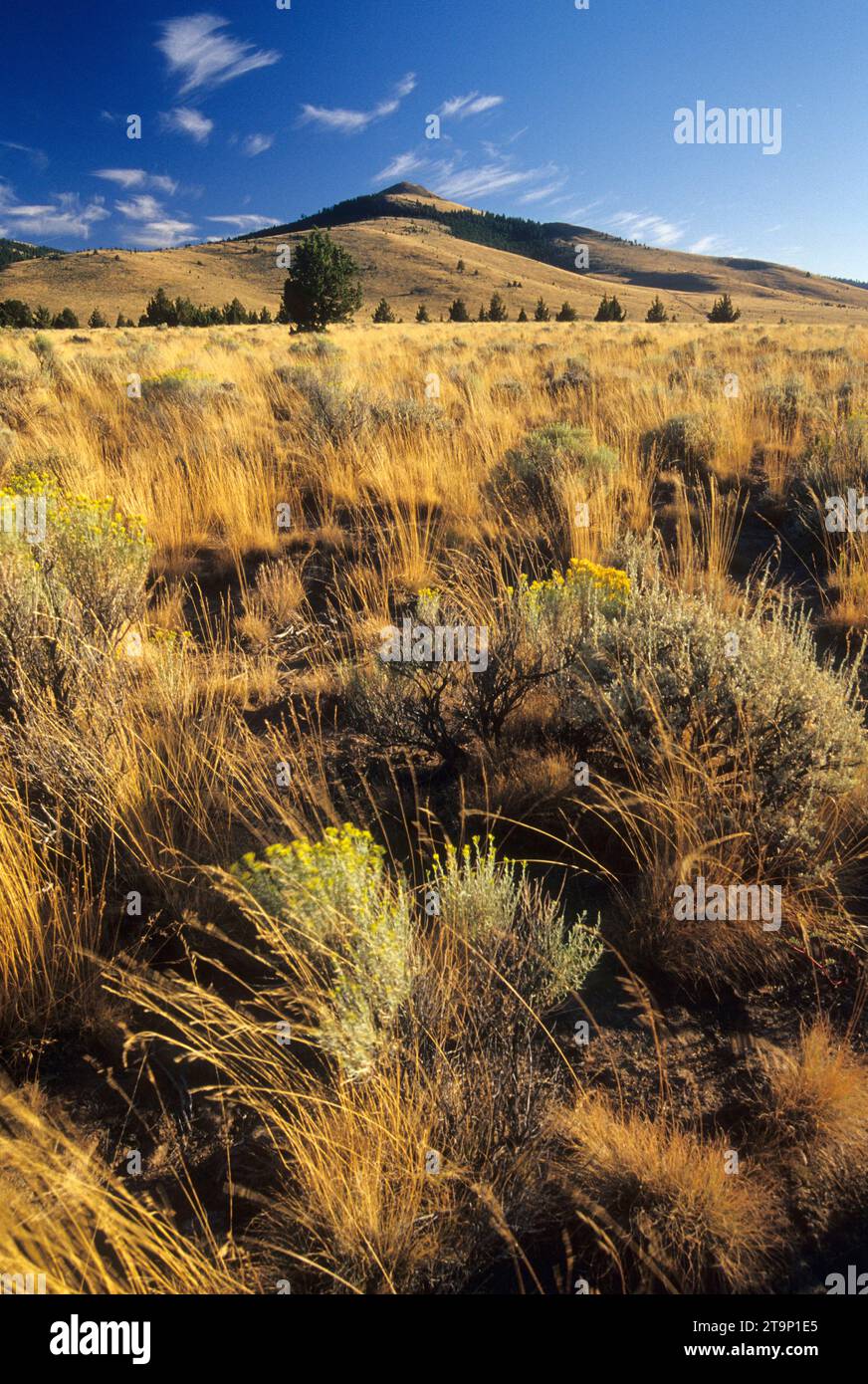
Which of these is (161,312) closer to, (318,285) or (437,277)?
(318,285)

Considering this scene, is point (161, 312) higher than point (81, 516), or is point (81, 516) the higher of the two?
point (161, 312)

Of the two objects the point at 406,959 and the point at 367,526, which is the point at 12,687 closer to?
the point at 406,959

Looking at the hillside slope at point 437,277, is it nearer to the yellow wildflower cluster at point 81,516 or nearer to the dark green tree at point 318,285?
the dark green tree at point 318,285

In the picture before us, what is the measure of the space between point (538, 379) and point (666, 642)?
9.09 m

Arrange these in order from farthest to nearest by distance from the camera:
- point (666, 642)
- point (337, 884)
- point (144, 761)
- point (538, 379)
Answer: point (538, 379) → point (666, 642) → point (144, 761) → point (337, 884)

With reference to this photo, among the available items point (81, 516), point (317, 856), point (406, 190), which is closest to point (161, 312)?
point (81, 516)

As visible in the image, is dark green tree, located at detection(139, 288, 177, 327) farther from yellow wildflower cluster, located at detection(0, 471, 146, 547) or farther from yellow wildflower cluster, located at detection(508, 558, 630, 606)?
yellow wildflower cluster, located at detection(508, 558, 630, 606)

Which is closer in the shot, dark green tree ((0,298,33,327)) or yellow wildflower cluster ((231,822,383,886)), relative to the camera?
yellow wildflower cluster ((231,822,383,886))

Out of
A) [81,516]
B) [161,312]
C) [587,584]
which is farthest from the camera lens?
[161,312]

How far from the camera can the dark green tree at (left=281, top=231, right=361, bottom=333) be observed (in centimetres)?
2923

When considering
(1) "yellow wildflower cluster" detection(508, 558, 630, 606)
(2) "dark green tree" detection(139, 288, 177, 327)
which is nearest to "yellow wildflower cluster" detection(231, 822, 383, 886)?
(1) "yellow wildflower cluster" detection(508, 558, 630, 606)

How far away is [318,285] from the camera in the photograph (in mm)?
29234
